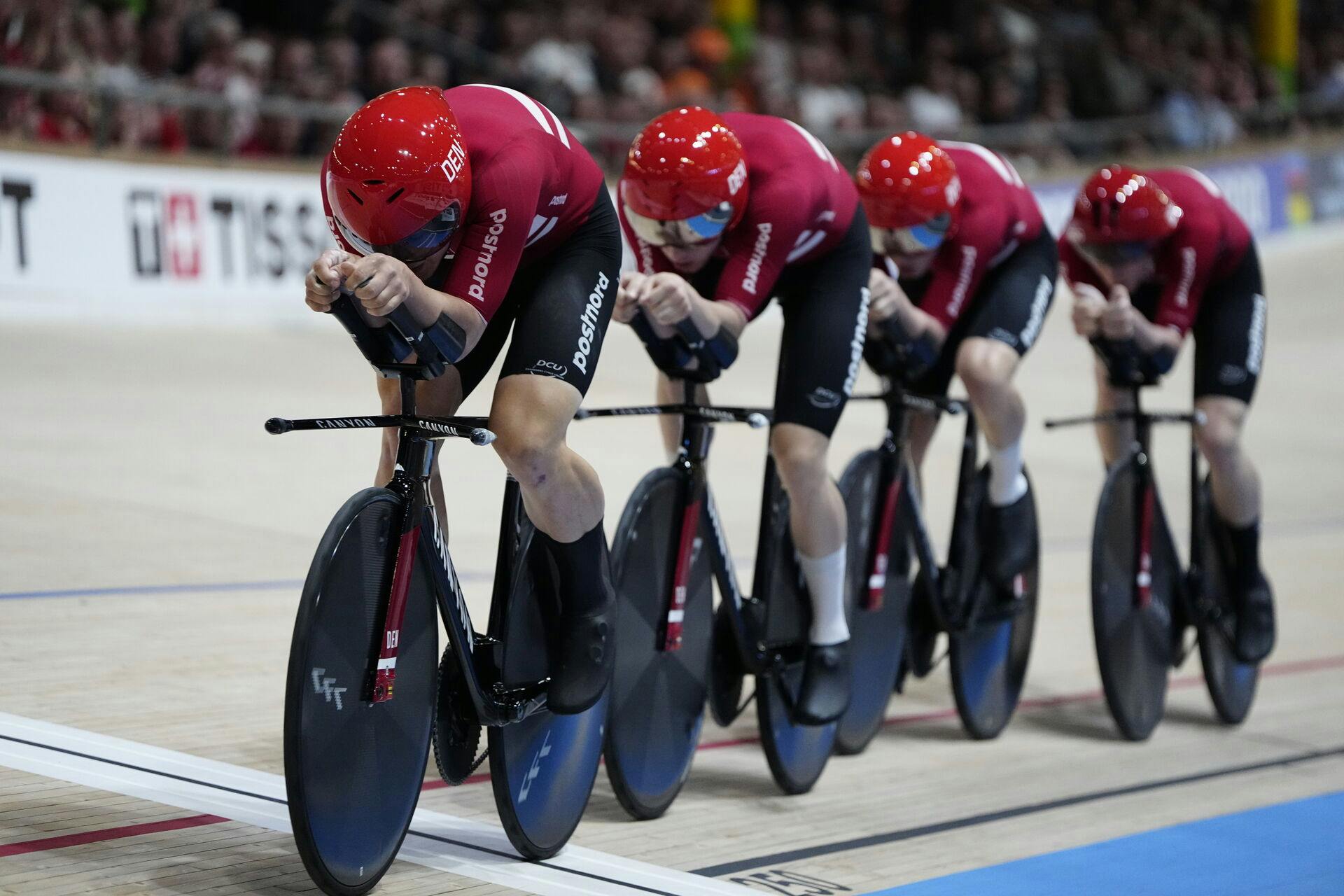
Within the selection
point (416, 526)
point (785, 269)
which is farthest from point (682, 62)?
point (416, 526)

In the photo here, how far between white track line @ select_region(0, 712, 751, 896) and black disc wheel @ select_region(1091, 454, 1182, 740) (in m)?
2.04

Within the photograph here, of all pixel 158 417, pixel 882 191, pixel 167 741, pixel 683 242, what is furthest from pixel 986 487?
pixel 158 417

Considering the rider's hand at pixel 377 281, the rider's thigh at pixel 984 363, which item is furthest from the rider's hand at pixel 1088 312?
the rider's hand at pixel 377 281

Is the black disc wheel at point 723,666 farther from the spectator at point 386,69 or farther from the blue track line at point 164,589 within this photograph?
the spectator at point 386,69

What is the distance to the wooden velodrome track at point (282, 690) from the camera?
3146 mm

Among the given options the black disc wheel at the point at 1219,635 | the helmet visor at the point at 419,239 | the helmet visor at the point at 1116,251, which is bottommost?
the black disc wheel at the point at 1219,635

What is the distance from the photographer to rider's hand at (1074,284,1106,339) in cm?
472

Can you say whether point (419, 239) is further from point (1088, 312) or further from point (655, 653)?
point (1088, 312)

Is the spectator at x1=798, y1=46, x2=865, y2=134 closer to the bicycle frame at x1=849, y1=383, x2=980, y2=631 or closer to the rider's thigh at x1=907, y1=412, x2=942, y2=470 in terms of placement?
the rider's thigh at x1=907, y1=412, x2=942, y2=470

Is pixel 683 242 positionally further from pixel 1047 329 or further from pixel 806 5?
pixel 806 5

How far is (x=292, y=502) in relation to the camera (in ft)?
20.7

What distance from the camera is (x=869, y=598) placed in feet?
14.6

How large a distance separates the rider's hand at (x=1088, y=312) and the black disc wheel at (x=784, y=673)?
123 cm

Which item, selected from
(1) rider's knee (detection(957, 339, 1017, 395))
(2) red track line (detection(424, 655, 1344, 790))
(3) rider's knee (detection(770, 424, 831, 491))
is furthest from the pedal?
(1) rider's knee (detection(957, 339, 1017, 395))
